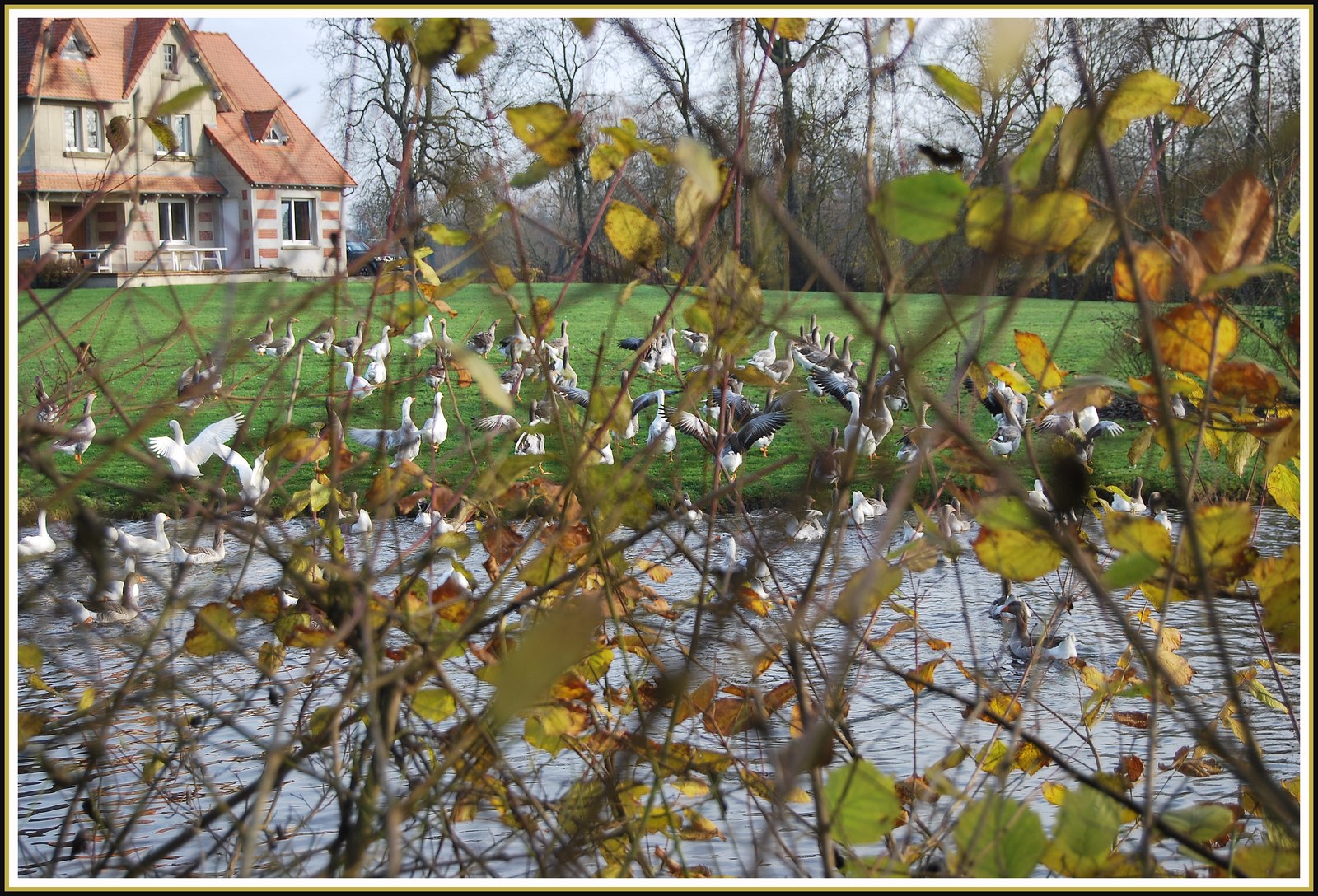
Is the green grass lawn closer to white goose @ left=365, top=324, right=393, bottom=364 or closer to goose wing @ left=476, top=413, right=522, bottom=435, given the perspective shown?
goose wing @ left=476, top=413, right=522, bottom=435

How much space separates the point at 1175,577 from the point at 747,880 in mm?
429

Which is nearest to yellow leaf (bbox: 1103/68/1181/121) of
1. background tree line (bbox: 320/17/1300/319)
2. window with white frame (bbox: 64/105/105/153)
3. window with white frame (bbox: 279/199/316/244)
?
background tree line (bbox: 320/17/1300/319)

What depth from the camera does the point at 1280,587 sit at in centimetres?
99

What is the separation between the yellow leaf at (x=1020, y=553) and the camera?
2.93 ft

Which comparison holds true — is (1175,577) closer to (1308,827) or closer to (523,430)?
(1308,827)

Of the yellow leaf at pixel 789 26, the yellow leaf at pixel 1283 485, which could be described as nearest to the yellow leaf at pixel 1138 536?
the yellow leaf at pixel 1283 485

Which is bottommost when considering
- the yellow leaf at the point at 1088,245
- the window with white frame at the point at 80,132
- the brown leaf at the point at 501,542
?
the brown leaf at the point at 501,542

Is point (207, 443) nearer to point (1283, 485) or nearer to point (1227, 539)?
point (1283, 485)

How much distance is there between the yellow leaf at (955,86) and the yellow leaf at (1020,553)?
33cm

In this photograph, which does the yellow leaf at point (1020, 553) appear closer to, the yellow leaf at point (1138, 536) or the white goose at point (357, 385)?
the yellow leaf at point (1138, 536)

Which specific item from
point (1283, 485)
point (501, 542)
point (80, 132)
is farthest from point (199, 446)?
point (80, 132)

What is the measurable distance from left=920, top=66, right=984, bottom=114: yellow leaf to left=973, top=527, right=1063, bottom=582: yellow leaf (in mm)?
331

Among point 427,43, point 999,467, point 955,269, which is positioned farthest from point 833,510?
point 955,269

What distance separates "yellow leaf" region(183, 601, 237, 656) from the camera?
3.98ft
